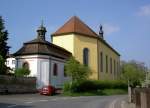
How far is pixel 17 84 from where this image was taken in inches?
1868

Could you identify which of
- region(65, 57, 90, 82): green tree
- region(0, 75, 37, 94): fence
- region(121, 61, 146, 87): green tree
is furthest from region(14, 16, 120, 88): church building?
region(121, 61, 146, 87): green tree

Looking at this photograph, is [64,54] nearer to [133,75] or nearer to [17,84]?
[133,75]

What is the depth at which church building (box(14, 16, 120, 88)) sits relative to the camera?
181 feet

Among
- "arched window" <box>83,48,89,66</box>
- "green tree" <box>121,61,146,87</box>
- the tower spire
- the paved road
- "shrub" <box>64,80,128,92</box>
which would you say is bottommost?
the paved road

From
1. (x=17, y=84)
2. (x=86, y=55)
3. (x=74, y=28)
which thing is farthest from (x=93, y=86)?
(x=17, y=84)

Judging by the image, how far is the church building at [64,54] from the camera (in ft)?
181

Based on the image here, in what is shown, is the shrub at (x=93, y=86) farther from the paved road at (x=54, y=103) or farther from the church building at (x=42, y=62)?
the paved road at (x=54, y=103)

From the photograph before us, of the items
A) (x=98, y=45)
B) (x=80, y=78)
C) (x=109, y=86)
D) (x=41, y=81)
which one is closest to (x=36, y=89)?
(x=41, y=81)

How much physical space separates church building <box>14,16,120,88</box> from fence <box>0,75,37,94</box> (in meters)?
2.12

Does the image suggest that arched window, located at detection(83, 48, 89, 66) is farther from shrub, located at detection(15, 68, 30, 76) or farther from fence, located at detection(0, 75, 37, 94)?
shrub, located at detection(15, 68, 30, 76)

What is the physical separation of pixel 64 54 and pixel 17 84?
17.8 meters

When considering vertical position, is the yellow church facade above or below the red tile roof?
below

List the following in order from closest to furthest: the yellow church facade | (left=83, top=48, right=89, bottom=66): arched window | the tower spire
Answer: the tower spire < the yellow church facade < (left=83, top=48, right=89, bottom=66): arched window

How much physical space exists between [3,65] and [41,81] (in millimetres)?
8763
